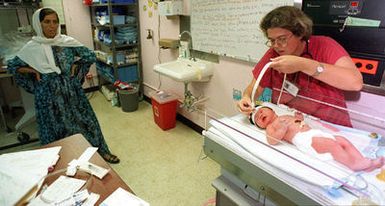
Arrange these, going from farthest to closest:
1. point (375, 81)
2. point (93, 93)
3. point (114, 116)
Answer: point (93, 93) < point (114, 116) < point (375, 81)

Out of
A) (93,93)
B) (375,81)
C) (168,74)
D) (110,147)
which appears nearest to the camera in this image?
(375,81)

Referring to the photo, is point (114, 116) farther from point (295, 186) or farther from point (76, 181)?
point (295, 186)

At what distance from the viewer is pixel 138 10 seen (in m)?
3.56

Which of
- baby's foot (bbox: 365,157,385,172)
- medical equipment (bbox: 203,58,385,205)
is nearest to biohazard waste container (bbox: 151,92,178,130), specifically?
medical equipment (bbox: 203,58,385,205)

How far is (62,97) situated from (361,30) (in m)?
2.19

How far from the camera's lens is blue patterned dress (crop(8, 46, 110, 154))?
202 cm

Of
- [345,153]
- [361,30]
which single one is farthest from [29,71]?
[361,30]

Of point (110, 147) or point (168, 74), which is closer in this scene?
point (168, 74)

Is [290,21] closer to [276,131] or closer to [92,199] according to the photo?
[276,131]

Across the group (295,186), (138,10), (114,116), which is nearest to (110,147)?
(114,116)

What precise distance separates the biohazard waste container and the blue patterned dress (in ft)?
2.90

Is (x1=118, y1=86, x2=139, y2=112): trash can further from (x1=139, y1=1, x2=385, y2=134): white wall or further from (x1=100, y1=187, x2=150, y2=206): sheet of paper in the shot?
(x1=100, y1=187, x2=150, y2=206): sheet of paper

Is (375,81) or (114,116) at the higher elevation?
(375,81)

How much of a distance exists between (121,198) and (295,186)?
66 cm
